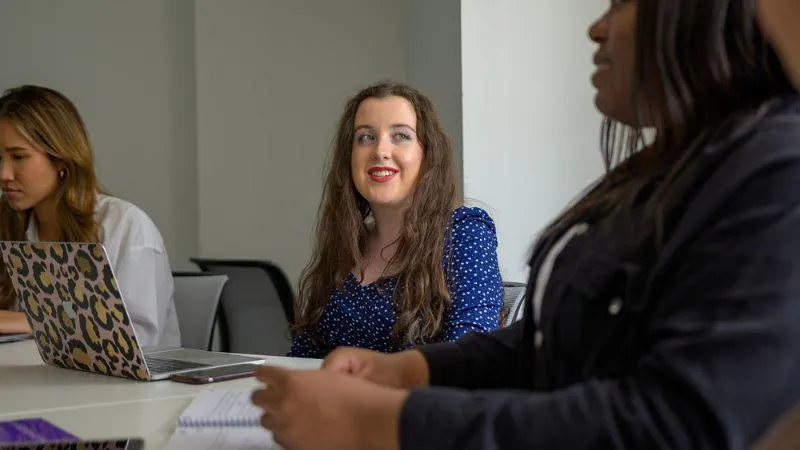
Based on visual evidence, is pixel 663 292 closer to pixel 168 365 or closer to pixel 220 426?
pixel 220 426

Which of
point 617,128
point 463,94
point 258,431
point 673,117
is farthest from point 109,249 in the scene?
point 673,117

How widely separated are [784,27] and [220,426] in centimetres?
81

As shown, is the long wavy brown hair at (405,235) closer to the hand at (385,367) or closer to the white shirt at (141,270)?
the white shirt at (141,270)

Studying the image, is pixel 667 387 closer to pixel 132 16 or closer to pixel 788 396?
pixel 788 396

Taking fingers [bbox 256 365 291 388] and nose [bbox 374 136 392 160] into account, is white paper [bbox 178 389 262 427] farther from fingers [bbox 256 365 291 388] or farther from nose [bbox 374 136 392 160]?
nose [bbox 374 136 392 160]

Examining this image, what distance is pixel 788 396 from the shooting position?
0.60 metres

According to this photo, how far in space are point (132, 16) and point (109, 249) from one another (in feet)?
6.55

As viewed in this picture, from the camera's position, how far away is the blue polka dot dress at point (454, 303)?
180cm

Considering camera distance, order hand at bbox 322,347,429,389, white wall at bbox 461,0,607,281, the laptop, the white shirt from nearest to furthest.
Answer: hand at bbox 322,347,429,389, the laptop, the white shirt, white wall at bbox 461,0,607,281

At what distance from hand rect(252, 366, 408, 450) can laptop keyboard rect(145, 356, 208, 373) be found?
2.61 ft

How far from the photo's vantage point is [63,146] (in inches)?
95.0

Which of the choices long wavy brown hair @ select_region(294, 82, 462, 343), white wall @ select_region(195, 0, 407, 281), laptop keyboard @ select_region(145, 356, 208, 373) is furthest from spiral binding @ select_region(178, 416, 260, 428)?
white wall @ select_region(195, 0, 407, 281)

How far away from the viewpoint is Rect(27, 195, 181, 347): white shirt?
85.7 inches

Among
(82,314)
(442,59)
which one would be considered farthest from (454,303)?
(442,59)
